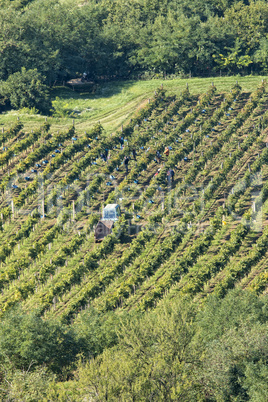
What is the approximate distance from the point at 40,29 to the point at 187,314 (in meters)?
69.6

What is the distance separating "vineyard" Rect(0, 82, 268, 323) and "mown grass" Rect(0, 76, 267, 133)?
242cm

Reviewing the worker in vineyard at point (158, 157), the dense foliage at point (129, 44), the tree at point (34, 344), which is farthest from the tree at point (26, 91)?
the tree at point (34, 344)

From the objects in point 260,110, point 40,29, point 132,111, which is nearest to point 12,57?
point 40,29

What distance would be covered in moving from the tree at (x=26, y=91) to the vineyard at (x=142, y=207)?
7.75 metres

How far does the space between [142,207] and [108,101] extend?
32.3m

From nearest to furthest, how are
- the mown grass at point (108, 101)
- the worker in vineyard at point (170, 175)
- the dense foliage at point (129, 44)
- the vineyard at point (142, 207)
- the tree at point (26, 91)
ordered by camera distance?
1. the vineyard at point (142, 207)
2. the worker in vineyard at point (170, 175)
3. the mown grass at point (108, 101)
4. the tree at point (26, 91)
5. the dense foliage at point (129, 44)

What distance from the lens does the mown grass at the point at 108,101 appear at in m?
95.1

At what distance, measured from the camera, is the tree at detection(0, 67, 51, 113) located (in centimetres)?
9931

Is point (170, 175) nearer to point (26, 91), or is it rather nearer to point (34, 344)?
point (26, 91)

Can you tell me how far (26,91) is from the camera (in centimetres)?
9956

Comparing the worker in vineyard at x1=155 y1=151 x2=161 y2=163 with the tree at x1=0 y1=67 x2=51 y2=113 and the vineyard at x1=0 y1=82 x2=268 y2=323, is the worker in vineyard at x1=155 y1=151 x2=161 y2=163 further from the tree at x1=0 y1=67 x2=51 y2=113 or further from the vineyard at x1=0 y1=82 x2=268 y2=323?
the tree at x1=0 y1=67 x2=51 y2=113

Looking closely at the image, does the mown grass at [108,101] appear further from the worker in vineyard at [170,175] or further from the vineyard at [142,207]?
the worker in vineyard at [170,175]

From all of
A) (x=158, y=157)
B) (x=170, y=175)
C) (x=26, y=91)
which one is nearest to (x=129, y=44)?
(x=26, y=91)

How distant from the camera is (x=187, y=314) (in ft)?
174
